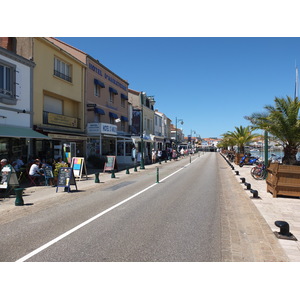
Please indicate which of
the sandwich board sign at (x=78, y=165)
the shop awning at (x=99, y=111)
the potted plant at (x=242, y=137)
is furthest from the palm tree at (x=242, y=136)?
the sandwich board sign at (x=78, y=165)

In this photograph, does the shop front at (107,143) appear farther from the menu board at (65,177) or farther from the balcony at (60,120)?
the menu board at (65,177)

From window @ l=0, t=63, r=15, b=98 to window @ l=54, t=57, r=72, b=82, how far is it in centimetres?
516

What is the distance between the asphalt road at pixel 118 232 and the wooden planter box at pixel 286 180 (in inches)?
98.1

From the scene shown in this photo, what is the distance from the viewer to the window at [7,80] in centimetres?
1492

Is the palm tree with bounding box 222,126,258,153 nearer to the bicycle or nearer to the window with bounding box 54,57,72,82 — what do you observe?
the bicycle

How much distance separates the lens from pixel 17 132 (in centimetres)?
1456

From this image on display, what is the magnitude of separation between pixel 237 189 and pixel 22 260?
9.78m

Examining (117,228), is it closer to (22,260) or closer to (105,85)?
(22,260)

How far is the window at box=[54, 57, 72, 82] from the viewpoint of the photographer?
67.8ft

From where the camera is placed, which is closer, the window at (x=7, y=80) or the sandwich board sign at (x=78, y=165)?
the window at (x=7, y=80)

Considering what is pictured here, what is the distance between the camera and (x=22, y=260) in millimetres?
4359

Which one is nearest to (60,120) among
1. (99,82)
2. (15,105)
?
(15,105)

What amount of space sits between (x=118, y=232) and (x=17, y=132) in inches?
447

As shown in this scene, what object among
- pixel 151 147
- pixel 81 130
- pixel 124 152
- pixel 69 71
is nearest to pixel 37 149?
pixel 81 130
